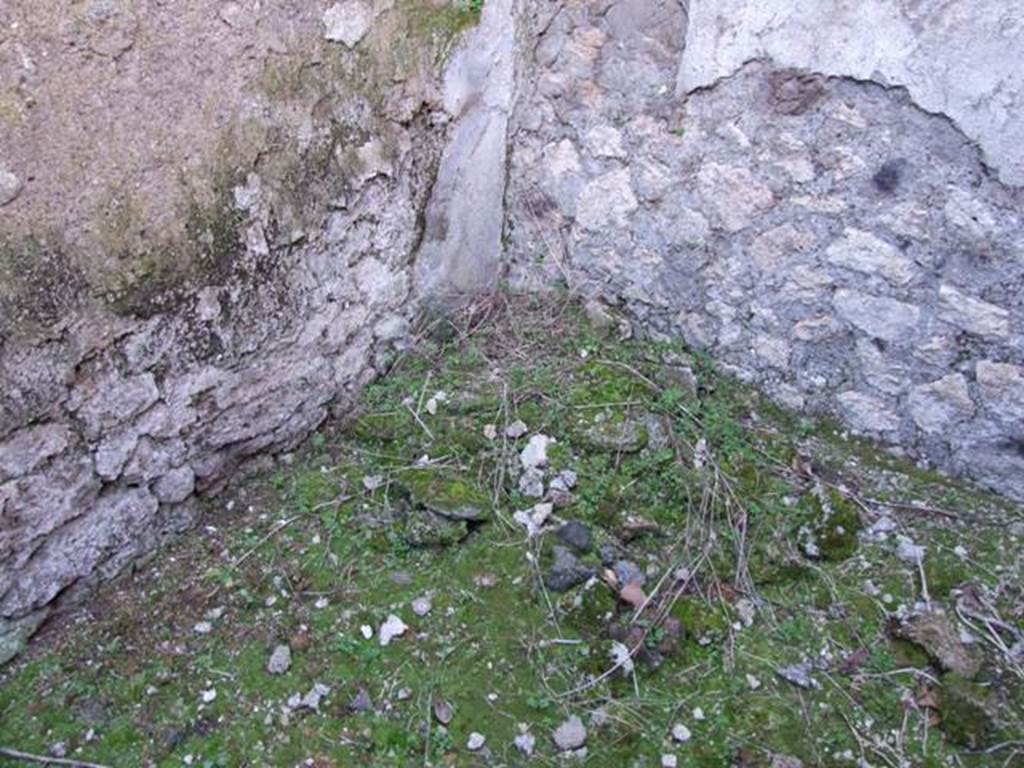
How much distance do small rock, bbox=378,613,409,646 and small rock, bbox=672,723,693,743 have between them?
0.60m

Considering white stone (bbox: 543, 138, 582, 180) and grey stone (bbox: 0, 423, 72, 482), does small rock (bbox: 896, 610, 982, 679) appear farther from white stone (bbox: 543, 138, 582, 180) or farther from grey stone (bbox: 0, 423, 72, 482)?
grey stone (bbox: 0, 423, 72, 482)

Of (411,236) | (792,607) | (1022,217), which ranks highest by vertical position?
(1022,217)

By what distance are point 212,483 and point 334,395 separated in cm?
39

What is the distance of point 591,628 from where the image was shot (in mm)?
1942

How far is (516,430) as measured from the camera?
2312 mm

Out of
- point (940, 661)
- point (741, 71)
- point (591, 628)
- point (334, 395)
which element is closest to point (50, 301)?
point (334, 395)

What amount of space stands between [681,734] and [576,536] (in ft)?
1.61

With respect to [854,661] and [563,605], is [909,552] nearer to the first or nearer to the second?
[854,661]

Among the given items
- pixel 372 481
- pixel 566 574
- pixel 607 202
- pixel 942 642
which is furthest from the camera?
pixel 607 202

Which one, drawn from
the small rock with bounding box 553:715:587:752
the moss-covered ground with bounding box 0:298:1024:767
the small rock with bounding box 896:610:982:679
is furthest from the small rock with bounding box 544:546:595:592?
the small rock with bounding box 896:610:982:679

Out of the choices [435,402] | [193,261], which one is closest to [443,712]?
[435,402]

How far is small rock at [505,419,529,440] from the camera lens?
91.0 inches

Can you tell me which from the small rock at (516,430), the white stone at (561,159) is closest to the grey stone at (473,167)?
the white stone at (561,159)

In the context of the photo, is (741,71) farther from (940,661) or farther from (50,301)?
(50,301)
